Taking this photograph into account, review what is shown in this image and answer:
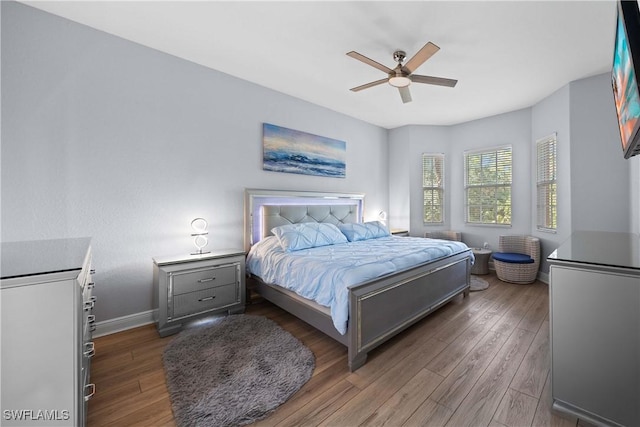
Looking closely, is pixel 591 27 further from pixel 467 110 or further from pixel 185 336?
pixel 185 336

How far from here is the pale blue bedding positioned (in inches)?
82.3

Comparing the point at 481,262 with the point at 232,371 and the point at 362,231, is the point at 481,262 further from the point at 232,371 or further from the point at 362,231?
the point at 232,371

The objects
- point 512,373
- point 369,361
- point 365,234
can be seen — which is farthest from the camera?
point 365,234

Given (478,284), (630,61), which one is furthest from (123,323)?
(478,284)

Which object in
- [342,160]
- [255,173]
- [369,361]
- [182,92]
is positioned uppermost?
[182,92]

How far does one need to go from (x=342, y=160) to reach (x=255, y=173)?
1.82m

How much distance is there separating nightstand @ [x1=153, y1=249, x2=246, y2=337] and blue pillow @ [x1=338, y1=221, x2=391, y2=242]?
1.63 m

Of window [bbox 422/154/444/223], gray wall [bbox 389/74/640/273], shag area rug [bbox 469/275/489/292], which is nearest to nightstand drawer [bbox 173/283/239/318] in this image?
shag area rug [bbox 469/275/489/292]

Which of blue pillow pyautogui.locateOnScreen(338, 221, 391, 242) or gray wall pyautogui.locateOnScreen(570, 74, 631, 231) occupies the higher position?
gray wall pyautogui.locateOnScreen(570, 74, 631, 231)

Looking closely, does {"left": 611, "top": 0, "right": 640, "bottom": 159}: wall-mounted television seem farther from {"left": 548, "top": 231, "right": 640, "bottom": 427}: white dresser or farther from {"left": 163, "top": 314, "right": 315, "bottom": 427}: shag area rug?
{"left": 163, "top": 314, "right": 315, "bottom": 427}: shag area rug

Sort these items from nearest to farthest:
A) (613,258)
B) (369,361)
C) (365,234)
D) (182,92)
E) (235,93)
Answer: (613,258)
(369,361)
(182,92)
(235,93)
(365,234)

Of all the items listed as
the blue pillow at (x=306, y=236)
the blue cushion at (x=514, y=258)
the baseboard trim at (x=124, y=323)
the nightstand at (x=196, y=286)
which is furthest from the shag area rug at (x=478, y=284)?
the baseboard trim at (x=124, y=323)

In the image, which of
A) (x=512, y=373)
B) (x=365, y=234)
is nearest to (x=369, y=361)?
(x=512, y=373)

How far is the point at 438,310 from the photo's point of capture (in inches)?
124
